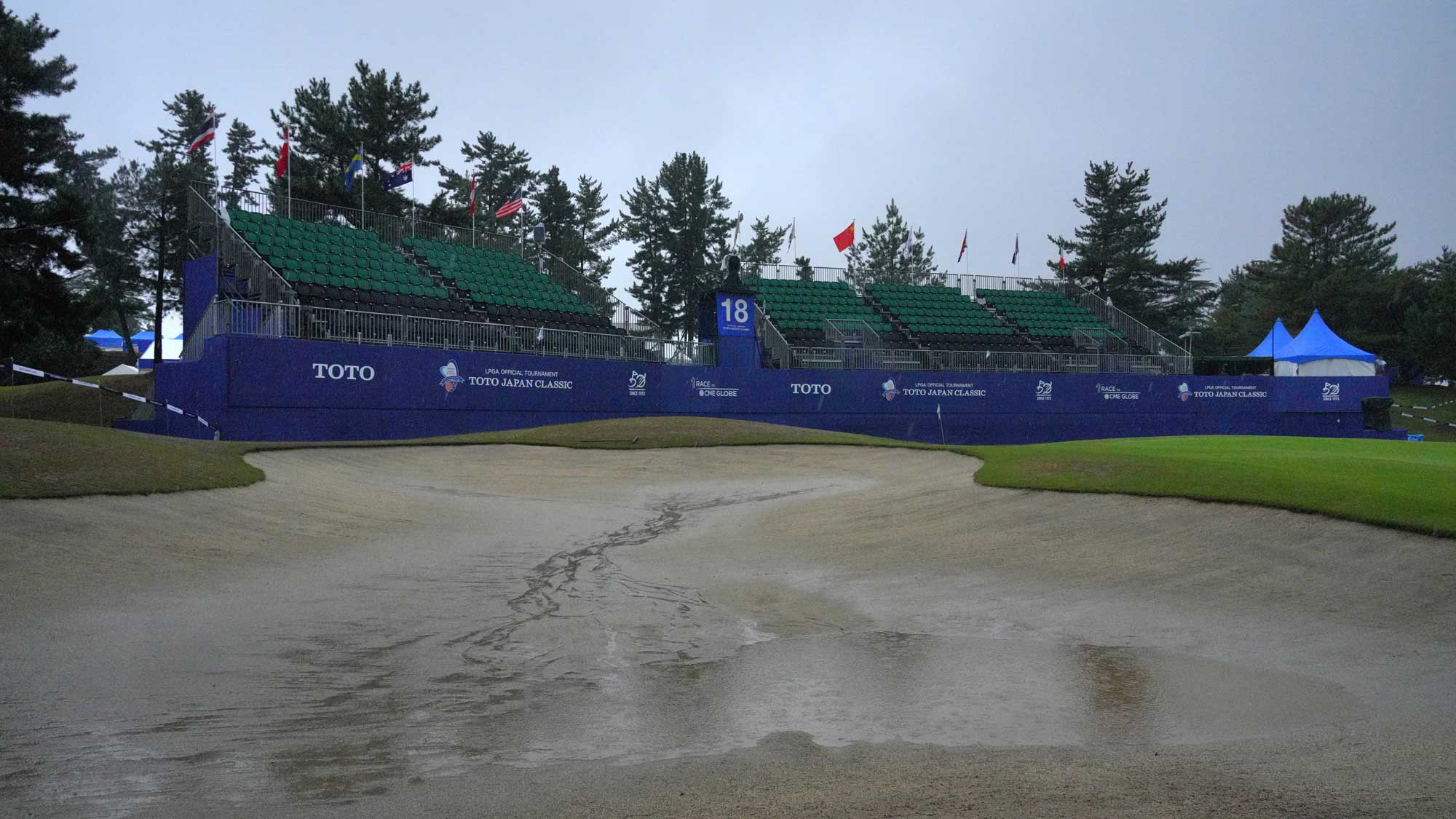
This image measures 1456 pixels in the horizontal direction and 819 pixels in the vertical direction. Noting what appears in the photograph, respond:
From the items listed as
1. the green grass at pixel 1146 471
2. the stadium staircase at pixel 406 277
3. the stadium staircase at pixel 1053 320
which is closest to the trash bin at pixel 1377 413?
the stadium staircase at pixel 1053 320

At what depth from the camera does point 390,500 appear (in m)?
13.9

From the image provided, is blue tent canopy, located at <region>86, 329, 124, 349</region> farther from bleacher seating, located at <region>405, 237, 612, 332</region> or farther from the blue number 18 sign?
the blue number 18 sign

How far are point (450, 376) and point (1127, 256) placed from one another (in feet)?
168

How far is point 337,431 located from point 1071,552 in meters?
20.8

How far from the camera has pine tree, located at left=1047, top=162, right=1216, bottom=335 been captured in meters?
63.8

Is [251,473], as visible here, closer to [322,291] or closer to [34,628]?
[34,628]

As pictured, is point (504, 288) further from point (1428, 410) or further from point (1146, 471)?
point (1428, 410)

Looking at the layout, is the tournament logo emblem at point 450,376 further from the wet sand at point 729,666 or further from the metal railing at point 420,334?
the wet sand at point 729,666

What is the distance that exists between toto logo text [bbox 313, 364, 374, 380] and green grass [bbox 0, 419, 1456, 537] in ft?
25.3

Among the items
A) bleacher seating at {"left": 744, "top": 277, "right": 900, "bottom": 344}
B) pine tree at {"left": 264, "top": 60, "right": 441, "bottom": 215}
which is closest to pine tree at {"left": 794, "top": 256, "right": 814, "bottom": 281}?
bleacher seating at {"left": 744, "top": 277, "right": 900, "bottom": 344}

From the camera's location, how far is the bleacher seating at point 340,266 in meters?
29.0

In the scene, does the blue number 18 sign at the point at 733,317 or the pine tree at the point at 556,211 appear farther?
the pine tree at the point at 556,211

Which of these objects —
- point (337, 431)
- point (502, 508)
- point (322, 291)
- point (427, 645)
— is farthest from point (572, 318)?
point (427, 645)

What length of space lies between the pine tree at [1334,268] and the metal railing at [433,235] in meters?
50.9
